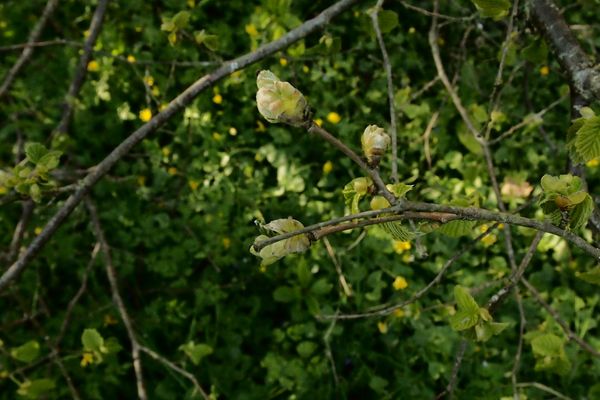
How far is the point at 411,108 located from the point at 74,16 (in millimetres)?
1767

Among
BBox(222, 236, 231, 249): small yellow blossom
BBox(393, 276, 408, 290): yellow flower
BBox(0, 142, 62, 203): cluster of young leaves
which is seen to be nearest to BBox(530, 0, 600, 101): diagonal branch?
BBox(0, 142, 62, 203): cluster of young leaves

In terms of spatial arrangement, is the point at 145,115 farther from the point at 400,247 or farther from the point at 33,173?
the point at 33,173

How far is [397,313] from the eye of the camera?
7.59 feet

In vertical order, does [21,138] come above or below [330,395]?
above

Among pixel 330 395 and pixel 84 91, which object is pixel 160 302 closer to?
pixel 330 395

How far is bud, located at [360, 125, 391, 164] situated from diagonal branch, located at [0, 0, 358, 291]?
0.90 m

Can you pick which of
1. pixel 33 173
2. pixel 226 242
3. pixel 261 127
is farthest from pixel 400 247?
pixel 33 173

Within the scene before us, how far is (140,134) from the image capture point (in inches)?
62.7

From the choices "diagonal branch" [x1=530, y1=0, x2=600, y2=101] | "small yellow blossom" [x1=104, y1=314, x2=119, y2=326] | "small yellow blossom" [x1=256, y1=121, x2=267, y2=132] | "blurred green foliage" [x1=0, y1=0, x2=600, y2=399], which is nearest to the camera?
"diagonal branch" [x1=530, y1=0, x2=600, y2=101]

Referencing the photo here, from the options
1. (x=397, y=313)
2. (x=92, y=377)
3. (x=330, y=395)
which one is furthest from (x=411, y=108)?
(x=92, y=377)

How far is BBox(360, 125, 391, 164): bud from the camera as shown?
82 centimetres

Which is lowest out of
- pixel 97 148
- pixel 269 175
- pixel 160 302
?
pixel 160 302

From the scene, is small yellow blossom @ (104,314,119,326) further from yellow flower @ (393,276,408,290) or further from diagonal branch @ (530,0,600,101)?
diagonal branch @ (530,0,600,101)

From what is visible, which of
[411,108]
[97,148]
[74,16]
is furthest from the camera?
[74,16]
